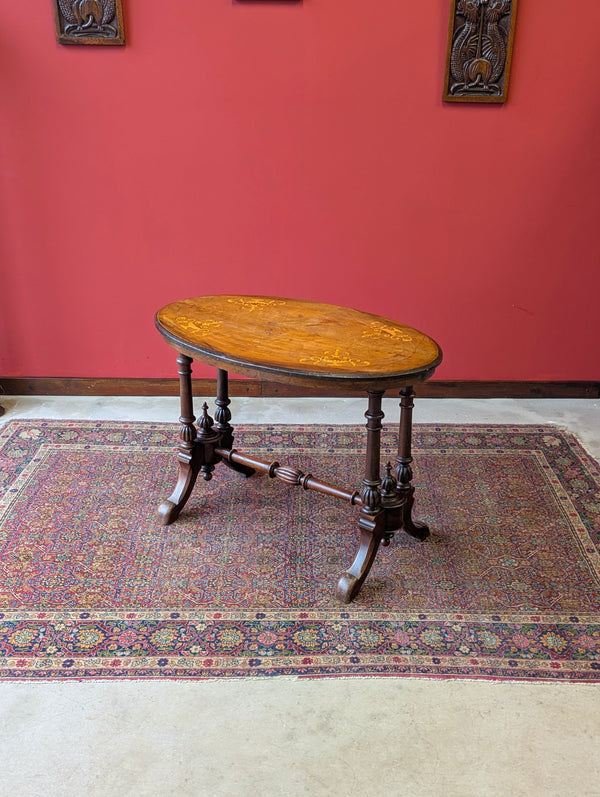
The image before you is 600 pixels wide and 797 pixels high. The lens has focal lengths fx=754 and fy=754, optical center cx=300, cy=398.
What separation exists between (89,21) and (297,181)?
4.28ft

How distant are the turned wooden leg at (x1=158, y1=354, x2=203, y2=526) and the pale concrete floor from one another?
0.96 metres

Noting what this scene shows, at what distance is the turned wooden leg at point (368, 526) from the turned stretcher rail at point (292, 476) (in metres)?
0.08

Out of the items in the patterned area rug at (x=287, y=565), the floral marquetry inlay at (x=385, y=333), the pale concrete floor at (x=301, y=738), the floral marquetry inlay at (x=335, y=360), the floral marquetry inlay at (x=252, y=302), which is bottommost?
the patterned area rug at (x=287, y=565)

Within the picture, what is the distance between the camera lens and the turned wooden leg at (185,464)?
3139 mm

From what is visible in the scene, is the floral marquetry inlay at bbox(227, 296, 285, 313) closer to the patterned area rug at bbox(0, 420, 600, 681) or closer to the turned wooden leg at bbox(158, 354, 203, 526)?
the turned wooden leg at bbox(158, 354, 203, 526)

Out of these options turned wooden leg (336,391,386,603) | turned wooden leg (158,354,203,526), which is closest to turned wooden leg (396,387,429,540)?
turned wooden leg (336,391,386,603)

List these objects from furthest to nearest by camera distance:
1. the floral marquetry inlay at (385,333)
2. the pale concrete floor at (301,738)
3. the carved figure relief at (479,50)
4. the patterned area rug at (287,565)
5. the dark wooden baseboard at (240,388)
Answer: the dark wooden baseboard at (240,388)
the carved figure relief at (479,50)
the floral marquetry inlay at (385,333)
the patterned area rug at (287,565)
the pale concrete floor at (301,738)

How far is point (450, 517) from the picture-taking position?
10.5 feet

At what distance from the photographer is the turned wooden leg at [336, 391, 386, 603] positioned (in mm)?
2648

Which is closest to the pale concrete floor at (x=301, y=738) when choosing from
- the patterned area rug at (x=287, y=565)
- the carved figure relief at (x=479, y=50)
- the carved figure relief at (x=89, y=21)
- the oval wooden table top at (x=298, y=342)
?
the patterned area rug at (x=287, y=565)

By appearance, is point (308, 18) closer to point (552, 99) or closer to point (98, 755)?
point (552, 99)

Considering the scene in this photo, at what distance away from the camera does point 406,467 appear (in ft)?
9.25

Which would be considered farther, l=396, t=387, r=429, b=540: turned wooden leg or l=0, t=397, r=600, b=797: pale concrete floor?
l=396, t=387, r=429, b=540: turned wooden leg

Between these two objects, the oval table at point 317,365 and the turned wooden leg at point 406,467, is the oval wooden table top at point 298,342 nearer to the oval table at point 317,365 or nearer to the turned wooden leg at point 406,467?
the oval table at point 317,365
